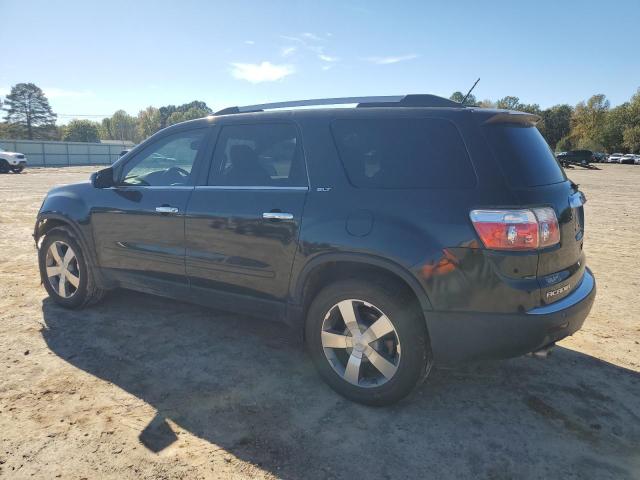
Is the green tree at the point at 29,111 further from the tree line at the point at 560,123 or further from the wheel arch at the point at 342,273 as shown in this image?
the wheel arch at the point at 342,273

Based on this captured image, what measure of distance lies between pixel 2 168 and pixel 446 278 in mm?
31612

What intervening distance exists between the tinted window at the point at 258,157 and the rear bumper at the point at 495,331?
134cm

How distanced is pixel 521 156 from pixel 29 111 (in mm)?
107772

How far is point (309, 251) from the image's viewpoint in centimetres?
308

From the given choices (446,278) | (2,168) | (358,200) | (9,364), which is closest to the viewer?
(446,278)

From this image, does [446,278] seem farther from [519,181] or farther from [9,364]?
[9,364]

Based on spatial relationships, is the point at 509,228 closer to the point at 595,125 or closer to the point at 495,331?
the point at 495,331

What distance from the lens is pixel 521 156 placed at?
111 inches

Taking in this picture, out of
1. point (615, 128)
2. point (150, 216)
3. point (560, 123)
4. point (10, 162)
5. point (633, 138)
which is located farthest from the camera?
point (560, 123)

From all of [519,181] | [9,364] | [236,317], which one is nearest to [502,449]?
[519,181]

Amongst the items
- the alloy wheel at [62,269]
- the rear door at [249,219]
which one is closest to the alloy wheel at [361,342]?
the rear door at [249,219]

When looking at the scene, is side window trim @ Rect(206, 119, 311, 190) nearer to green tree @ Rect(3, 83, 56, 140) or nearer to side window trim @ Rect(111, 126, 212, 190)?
side window trim @ Rect(111, 126, 212, 190)

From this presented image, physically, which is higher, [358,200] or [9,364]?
[358,200]

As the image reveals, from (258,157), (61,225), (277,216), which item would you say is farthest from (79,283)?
(277,216)
